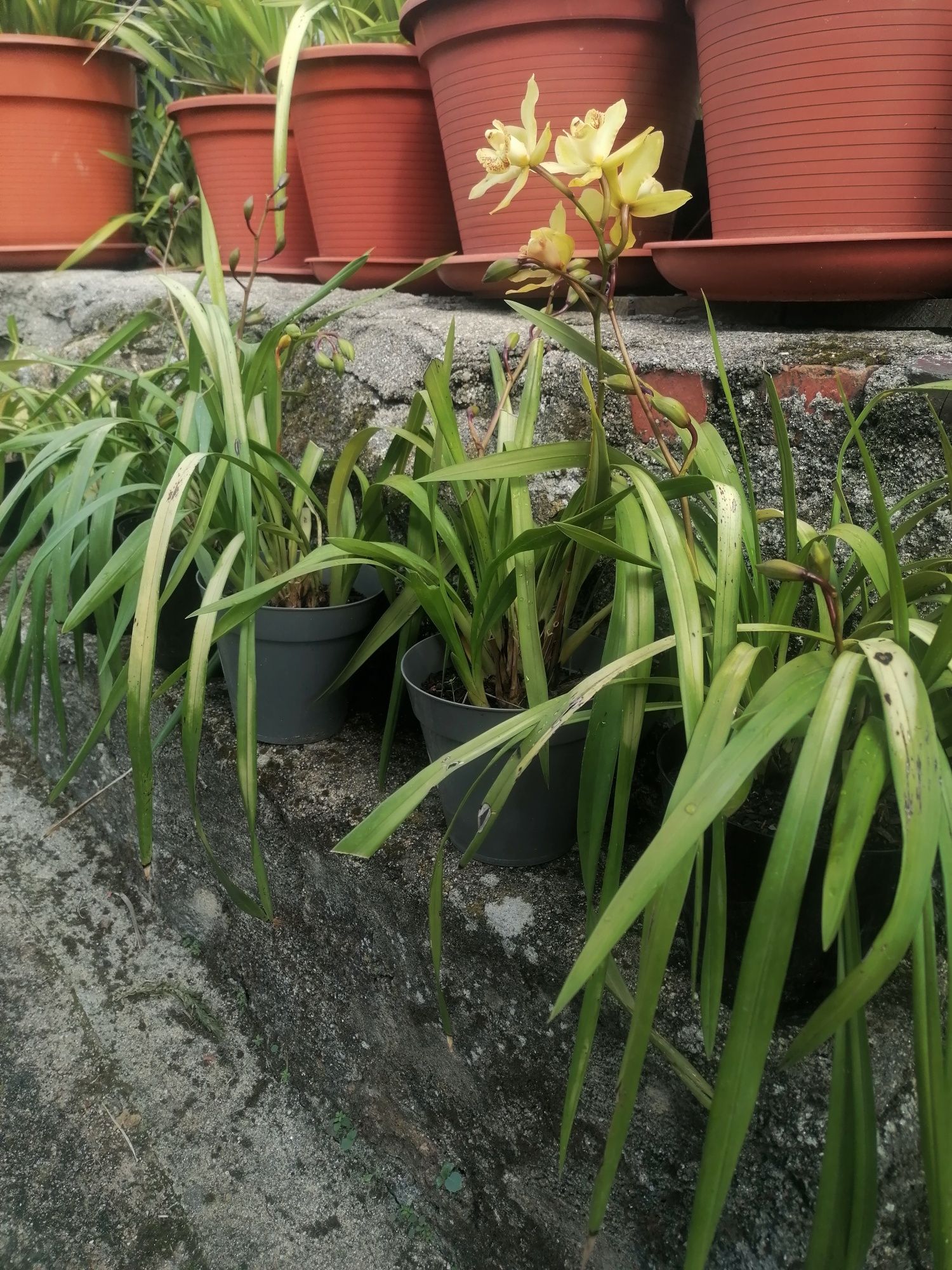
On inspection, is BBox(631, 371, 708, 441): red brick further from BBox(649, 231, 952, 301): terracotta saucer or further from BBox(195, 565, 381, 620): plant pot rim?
BBox(195, 565, 381, 620): plant pot rim

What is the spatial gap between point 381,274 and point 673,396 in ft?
2.64

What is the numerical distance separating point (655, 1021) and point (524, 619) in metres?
0.33

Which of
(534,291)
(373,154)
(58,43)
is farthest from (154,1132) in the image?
(58,43)

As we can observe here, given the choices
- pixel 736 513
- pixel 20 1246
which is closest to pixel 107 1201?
pixel 20 1246

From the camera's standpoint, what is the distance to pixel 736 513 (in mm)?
605

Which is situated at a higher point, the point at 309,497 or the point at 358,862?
the point at 309,497

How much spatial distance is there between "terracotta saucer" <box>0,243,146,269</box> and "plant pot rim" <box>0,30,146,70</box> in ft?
1.33

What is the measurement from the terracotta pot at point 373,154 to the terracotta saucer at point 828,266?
72 centimetres

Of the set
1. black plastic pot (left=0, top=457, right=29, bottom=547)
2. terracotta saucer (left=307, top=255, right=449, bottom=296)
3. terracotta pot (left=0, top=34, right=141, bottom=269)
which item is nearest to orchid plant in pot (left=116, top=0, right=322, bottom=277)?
terracotta pot (left=0, top=34, right=141, bottom=269)

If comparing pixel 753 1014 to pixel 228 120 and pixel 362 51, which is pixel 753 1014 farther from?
pixel 228 120

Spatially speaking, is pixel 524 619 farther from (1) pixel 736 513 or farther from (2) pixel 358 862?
(2) pixel 358 862

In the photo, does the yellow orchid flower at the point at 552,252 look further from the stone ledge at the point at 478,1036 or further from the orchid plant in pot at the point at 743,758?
the stone ledge at the point at 478,1036

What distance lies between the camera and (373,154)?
1.46m

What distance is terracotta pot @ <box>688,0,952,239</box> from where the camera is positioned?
0.82 m
